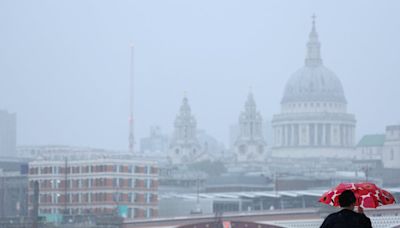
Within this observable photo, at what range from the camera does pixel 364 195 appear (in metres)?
12.5

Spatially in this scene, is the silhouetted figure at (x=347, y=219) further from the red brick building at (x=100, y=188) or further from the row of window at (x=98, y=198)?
the row of window at (x=98, y=198)

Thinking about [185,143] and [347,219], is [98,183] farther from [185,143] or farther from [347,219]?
[185,143]

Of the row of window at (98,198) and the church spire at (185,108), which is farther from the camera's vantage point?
the church spire at (185,108)

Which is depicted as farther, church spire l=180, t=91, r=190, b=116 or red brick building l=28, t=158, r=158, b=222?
church spire l=180, t=91, r=190, b=116

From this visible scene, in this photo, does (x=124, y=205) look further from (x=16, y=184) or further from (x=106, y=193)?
(x=16, y=184)

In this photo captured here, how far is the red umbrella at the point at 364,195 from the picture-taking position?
12359 mm

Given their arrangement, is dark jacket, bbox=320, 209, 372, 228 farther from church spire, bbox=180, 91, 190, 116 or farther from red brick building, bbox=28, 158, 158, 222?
church spire, bbox=180, 91, 190, 116

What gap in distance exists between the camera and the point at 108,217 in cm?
7606

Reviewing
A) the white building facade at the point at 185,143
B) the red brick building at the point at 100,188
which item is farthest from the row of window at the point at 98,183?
the white building facade at the point at 185,143

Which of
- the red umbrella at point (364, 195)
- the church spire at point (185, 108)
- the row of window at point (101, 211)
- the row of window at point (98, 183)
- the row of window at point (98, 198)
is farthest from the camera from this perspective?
the church spire at point (185, 108)

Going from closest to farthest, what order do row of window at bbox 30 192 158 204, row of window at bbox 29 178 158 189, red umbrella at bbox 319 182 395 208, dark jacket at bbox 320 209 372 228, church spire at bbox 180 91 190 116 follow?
1. dark jacket at bbox 320 209 372 228
2. red umbrella at bbox 319 182 395 208
3. row of window at bbox 30 192 158 204
4. row of window at bbox 29 178 158 189
5. church spire at bbox 180 91 190 116

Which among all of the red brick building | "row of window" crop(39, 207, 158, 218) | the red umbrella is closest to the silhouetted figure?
the red umbrella

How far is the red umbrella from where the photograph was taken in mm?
12359

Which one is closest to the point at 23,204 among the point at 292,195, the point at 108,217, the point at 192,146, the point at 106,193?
the point at 106,193
